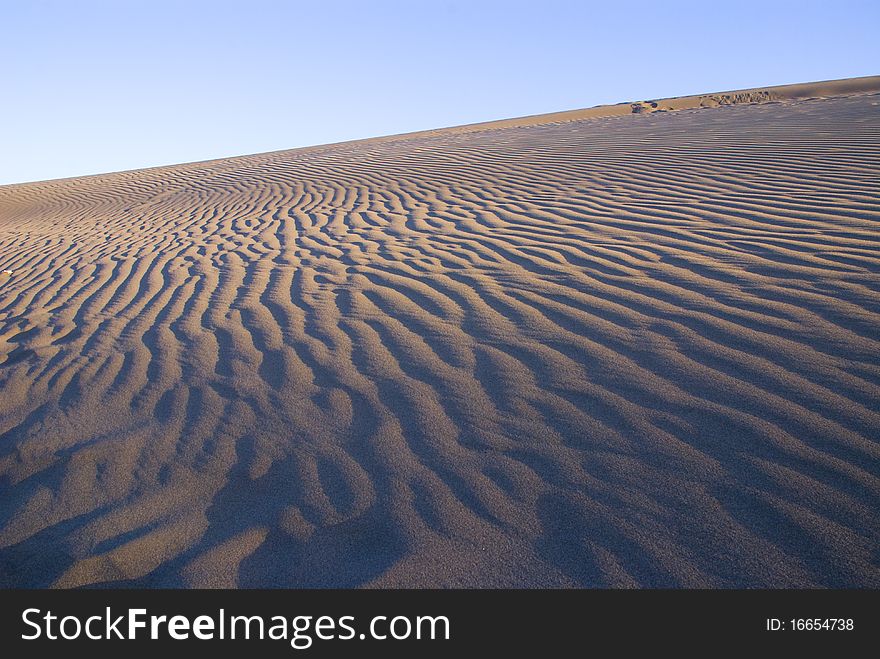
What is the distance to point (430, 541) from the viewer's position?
81.7 inches

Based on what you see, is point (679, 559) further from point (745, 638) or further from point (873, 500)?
point (873, 500)

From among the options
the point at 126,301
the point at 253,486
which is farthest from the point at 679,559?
the point at 126,301

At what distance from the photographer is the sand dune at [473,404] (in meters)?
2.03

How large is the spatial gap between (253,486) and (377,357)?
1.15 meters

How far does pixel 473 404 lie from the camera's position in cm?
290

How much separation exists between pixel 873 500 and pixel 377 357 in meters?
2.21

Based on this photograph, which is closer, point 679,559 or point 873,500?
point 679,559

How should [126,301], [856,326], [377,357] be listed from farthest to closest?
[126,301]
[377,357]
[856,326]

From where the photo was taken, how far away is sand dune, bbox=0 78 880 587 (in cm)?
203

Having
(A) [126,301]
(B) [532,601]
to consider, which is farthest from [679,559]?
(A) [126,301]

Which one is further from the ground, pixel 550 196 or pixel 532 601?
pixel 550 196

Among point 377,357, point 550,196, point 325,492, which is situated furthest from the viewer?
point 550,196

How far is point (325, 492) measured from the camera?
7.85 feet

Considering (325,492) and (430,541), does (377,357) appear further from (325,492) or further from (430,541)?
(430,541)
